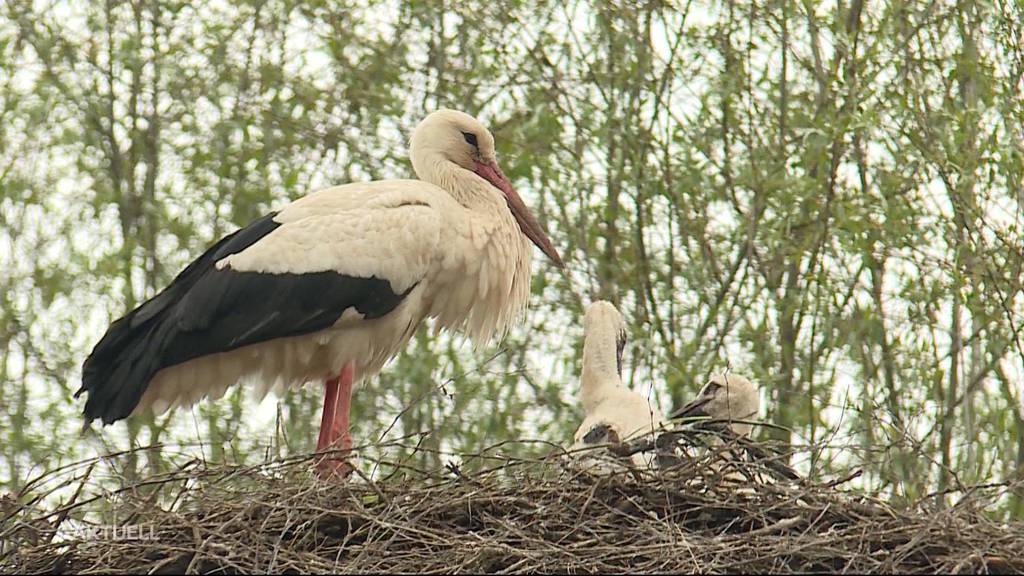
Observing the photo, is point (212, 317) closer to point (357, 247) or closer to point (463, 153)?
point (357, 247)

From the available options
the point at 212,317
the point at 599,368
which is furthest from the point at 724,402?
the point at 212,317

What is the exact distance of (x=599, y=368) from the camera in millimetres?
6059

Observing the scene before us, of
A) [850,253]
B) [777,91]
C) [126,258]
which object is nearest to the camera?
[850,253]

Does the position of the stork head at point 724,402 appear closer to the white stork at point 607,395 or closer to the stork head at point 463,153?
the white stork at point 607,395

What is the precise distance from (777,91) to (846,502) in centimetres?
466

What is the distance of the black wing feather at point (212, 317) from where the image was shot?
5.56m

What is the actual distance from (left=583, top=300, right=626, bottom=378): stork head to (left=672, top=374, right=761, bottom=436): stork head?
0.47 meters

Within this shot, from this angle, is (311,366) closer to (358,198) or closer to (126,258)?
(358,198)

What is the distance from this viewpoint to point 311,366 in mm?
6000

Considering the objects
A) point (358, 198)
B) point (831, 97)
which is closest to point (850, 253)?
point (831, 97)

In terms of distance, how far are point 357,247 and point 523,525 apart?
1356 mm

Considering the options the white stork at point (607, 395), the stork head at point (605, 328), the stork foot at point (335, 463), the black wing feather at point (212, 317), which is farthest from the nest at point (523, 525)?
the stork head at point (605, 328)

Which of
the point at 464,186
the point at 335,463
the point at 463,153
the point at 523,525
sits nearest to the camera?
the point at 523,525

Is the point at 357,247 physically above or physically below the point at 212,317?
above
